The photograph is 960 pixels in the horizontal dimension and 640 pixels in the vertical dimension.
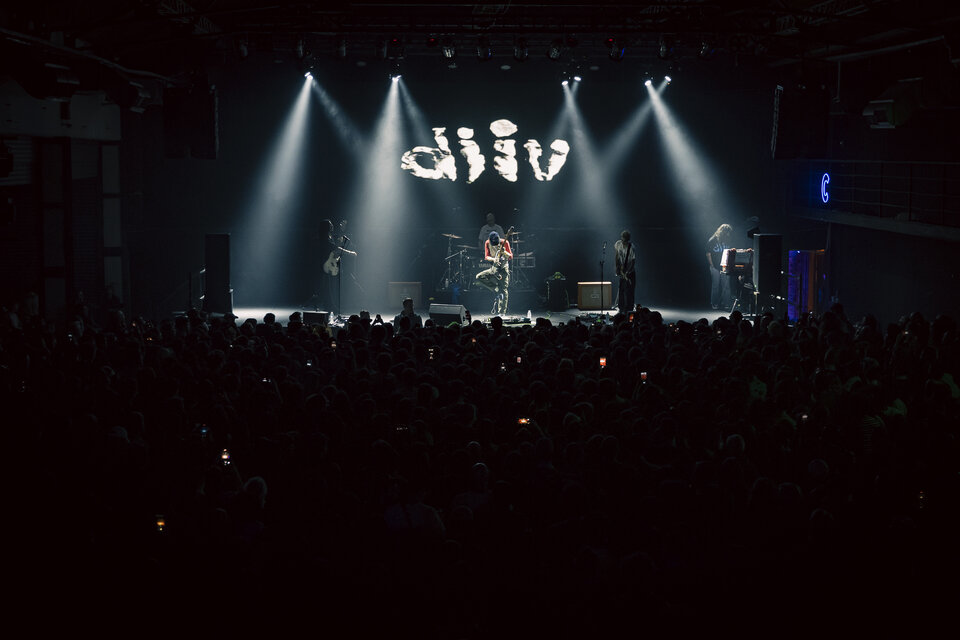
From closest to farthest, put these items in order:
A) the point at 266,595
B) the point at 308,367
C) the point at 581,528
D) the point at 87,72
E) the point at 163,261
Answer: the point at 266,595, the point at 581,528, the point at 308,367, the point at 87,72, the point at 163,261

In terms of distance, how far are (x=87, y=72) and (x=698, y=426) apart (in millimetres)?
10846

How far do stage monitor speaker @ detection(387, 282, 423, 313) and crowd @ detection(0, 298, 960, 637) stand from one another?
38.0 ft

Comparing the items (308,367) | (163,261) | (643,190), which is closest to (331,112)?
(163,261)

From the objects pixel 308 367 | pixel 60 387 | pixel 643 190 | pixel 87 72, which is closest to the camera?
pixel 60 387

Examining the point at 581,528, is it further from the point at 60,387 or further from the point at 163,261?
the point at 163,261

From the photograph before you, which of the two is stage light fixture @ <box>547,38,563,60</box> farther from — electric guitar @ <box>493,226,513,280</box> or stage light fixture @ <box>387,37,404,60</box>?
electric guitar @ <box>493,226,513,280</box>

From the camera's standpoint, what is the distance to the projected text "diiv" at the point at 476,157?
76.6 ft

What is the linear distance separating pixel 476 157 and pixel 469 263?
8.55 ft

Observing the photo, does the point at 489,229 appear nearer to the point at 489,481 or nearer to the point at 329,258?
the point at 329,258

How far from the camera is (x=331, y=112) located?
75.6ft

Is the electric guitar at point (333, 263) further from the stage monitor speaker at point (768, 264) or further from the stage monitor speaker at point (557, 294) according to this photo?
the stage monitor speaker at point (768, 264)

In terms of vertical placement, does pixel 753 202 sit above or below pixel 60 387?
above

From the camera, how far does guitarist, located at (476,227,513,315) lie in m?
20.8

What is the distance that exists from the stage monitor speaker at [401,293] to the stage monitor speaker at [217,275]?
13.4 feet
